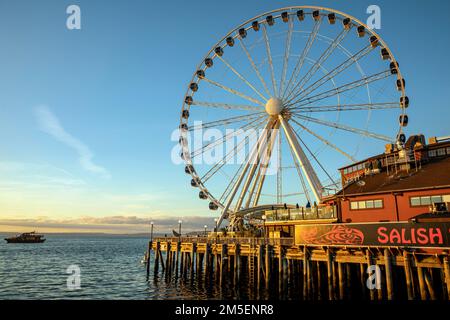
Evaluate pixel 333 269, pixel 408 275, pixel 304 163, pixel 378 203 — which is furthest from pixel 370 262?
pixel 304 163

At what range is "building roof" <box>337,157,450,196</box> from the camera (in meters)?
27.1

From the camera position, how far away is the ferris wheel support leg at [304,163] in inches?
1478

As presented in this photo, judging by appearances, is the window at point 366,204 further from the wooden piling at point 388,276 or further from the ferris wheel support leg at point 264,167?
the ferris wheel support leg at point 264,167

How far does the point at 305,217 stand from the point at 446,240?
1414cm

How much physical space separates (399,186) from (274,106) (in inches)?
751

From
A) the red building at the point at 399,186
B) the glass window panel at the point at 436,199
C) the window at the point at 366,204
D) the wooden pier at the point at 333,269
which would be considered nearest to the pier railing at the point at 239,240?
the wooden pier at the point at 333,269

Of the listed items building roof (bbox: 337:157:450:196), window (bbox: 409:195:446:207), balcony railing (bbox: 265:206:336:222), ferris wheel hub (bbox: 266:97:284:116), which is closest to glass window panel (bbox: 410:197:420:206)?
window (bbox: 409:195:446:207)

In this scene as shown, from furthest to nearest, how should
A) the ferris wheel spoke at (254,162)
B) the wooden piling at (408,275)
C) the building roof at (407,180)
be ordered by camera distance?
the ferris wheel spoke at (254,162) < the building roof at (407,180) < the wooden piling at (408,275)

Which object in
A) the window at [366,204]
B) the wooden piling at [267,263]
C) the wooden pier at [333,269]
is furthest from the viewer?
the wooden piling at [267,263]

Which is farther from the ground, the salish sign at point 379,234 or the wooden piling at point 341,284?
the salish sign at point 379,234

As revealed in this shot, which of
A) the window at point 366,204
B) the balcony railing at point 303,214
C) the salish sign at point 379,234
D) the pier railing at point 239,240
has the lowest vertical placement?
the pier railing at point 239,240

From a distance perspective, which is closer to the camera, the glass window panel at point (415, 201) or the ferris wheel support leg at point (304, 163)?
the glass window panel at point (415, 201)

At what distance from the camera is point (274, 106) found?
142 feet

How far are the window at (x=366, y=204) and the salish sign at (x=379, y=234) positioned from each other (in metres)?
5.89
